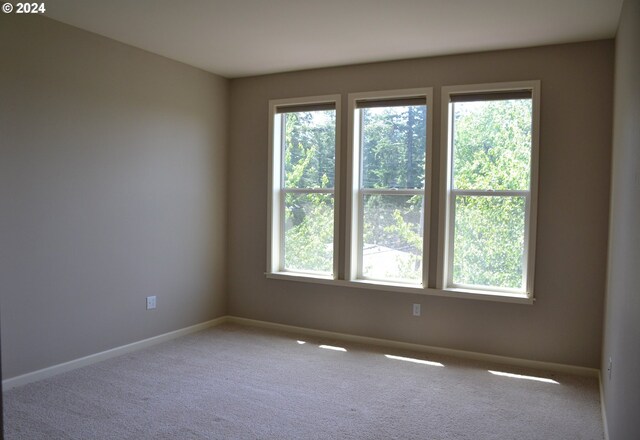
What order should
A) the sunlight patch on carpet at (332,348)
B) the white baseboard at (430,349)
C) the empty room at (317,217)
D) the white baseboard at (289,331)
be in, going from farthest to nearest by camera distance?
1. the sunlight patch on carpet at (332,348)
2. the white baseboard at (430,349)
3. the white baseboard at (289,331)
4. the empty room at (317,217)

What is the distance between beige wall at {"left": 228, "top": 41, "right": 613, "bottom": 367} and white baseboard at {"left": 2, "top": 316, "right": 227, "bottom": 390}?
3.46 ft

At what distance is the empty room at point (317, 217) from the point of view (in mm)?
3162

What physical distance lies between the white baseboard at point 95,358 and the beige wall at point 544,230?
1.05 metres

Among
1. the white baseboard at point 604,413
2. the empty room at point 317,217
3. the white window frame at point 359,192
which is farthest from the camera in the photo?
the white window frame at point 359,192

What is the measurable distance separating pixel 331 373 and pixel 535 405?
1427 millimetres

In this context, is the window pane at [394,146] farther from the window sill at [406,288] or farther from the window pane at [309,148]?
the window sill at [406,288]

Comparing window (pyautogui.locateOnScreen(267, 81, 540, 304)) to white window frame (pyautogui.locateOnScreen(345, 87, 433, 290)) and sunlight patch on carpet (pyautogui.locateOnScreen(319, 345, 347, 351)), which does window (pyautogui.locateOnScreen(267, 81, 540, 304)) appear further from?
sunlight patch on carpet (pyautogui.locateOnScreen(319, 345, 347, 351))

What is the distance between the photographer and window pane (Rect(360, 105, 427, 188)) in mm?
4430

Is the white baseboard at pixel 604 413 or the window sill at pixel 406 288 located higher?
the window sill at pixel 406 288

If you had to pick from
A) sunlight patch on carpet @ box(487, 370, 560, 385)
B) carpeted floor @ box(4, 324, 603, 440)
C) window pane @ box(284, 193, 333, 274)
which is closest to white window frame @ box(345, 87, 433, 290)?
window pane @ box(284, 193, 333, 274)

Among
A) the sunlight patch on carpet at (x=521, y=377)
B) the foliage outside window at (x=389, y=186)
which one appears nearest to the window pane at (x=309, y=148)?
the foliage outside window at (x=389, y=186)

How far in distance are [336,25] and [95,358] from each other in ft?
10.3

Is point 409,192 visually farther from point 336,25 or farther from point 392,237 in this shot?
point 336,25

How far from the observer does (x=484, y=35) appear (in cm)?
370
